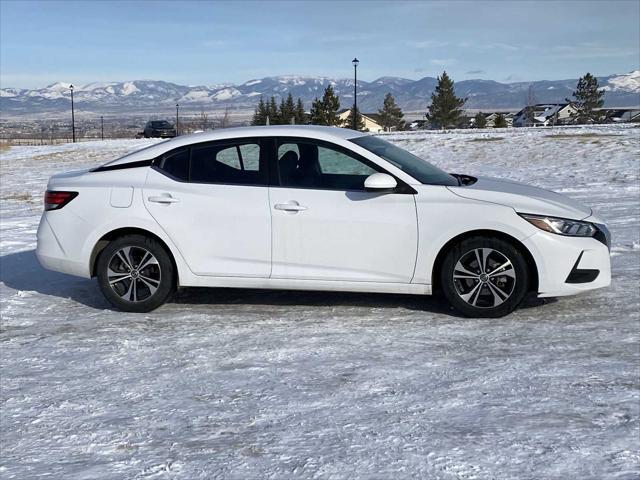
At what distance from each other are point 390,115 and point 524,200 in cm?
7937

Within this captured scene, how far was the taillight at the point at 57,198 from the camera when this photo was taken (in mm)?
6352

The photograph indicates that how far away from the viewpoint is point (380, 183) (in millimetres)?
5770

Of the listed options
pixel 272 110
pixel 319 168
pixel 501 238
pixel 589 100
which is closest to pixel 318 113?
pixel 272 110

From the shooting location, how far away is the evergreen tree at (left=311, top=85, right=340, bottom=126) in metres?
56.3

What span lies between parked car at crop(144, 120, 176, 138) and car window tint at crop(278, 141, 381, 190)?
43006mm

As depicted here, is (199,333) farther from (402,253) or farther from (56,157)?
(56,157)

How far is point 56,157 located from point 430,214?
27234 millimetres

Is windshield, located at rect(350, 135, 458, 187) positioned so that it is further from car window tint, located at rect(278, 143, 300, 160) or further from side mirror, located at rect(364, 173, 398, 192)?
car window tint, located at rect(278, 143, 300, 160)

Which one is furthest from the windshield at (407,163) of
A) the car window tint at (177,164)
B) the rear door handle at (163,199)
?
the rear door handle at (163,199)

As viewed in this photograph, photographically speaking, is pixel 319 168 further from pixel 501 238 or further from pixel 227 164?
pixel 501 238

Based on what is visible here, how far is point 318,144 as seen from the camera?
6.17 metres

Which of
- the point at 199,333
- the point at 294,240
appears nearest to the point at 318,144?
the point at 294,240

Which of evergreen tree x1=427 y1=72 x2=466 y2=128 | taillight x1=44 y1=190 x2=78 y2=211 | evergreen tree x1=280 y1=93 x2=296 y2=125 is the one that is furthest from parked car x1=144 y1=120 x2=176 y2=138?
taillight x1=44 y1=190 x2=78 y2=211

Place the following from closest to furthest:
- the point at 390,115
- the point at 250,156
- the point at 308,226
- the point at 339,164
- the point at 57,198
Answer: the point at 308,226, the point at 339,164, the point at 250,156, the point at 57,198, the point at 390,115
